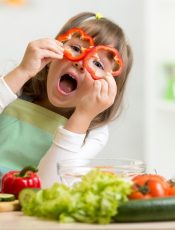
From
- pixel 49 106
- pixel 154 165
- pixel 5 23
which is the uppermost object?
pixel 5 23

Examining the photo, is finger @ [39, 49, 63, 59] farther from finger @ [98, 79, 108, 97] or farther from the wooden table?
the wooden table

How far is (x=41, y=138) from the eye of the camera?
6.77ft

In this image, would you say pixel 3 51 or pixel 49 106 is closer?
pixel 49 106

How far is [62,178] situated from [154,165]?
1.69 metres

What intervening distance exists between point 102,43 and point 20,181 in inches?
28.4

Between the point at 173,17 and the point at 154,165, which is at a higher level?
the point at 173,17

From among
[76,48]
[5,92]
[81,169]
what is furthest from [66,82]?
[81,169]

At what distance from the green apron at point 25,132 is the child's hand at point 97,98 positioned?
254mm

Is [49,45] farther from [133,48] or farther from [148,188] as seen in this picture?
[133,48]

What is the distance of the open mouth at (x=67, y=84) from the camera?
6.52 ft

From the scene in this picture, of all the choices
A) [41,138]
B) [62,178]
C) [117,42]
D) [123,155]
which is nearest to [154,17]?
[123,155]

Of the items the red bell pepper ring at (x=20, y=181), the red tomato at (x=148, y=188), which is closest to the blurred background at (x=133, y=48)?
the red bell pepper ring at (x=20, y=181)

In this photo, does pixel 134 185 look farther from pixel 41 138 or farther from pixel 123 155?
pixel 123 155

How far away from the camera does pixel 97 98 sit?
6.05 ft
